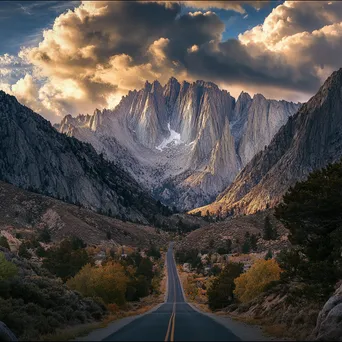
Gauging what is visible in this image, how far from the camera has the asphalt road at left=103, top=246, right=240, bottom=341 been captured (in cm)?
2281

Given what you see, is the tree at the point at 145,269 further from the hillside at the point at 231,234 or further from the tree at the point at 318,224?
the tree at the point at 318,224

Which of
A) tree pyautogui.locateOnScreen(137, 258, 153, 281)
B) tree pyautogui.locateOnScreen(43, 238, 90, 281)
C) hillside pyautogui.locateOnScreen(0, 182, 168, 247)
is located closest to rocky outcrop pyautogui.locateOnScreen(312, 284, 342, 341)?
tree pyautogui.locateOnScreen(43, 238, 90, 281)

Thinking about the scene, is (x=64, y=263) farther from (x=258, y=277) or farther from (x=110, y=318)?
(x=110, y=318)

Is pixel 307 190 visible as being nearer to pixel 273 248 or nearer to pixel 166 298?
pixel 166 298

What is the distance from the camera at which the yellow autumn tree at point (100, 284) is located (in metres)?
60.0

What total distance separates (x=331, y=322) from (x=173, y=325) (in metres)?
11.6

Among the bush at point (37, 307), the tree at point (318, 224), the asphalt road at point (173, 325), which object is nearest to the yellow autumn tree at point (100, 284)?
the asphalt road at point (173, 325)

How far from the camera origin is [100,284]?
6147 centimetres

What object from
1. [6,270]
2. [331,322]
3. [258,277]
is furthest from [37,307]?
[258,277]

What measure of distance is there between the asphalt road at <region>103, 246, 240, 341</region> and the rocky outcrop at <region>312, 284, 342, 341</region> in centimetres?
412

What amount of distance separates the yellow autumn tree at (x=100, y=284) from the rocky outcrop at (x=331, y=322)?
39.1 meters

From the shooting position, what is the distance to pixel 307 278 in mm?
33219

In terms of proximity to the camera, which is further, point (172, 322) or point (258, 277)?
point (258, 277)

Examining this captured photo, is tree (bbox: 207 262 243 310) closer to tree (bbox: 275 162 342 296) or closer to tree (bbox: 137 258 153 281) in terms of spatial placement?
tree (bbox: 275 162 342 296)
